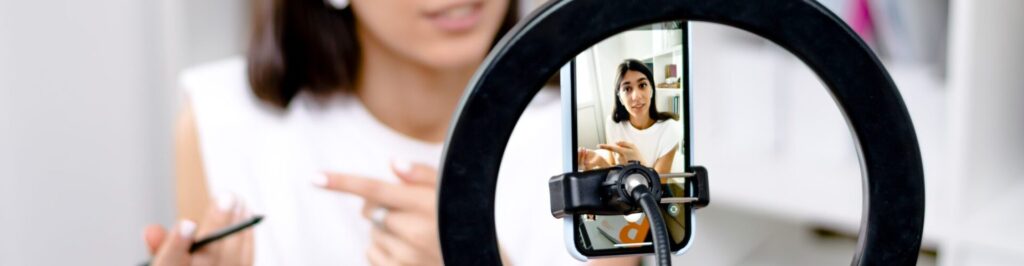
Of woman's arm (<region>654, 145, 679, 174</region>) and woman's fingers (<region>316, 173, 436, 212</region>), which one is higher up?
woman's arm (<region>654, 145, 679, 174</region>)

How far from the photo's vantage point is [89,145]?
90 cm

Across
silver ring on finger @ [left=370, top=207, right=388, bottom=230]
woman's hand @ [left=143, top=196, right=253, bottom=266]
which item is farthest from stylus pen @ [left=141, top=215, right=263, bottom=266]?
silver ring on finger @ [left=370, top=207, right=388, bottom=230]

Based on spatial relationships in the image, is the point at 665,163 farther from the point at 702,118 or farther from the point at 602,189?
the point at 702,118

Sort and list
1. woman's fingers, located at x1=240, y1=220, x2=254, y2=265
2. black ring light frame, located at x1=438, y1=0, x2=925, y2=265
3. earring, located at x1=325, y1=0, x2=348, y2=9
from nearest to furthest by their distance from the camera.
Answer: black ring light frame, located at x1=438, y1=0, x2=925, y2=265, earring, located at x1=325, y1=0, x2=348, y2=9, woman's fingers, located at x1=240, y1=220, x2=254, y2=265

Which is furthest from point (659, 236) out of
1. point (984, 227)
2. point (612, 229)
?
point (984, 227)

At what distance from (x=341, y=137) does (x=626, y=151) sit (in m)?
0.59

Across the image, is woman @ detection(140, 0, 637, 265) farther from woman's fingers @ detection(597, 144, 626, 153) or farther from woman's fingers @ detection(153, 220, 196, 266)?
woman's fingers @ detection(597, 144, 626, 153)

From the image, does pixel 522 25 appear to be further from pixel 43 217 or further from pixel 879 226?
pixel 43 217

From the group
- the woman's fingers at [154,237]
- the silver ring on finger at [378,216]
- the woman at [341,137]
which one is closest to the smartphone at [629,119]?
the woman at [341,137]

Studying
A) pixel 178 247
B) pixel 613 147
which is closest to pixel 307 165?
pixel 178 247

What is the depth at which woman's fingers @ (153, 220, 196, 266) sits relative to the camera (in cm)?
87

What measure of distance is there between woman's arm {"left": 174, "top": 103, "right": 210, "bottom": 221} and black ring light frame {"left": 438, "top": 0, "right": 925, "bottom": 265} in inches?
27.1

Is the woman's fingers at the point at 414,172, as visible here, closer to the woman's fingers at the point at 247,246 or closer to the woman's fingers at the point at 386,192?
the woman's fingers at the point at 386,192

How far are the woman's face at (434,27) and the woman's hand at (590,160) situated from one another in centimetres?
50
